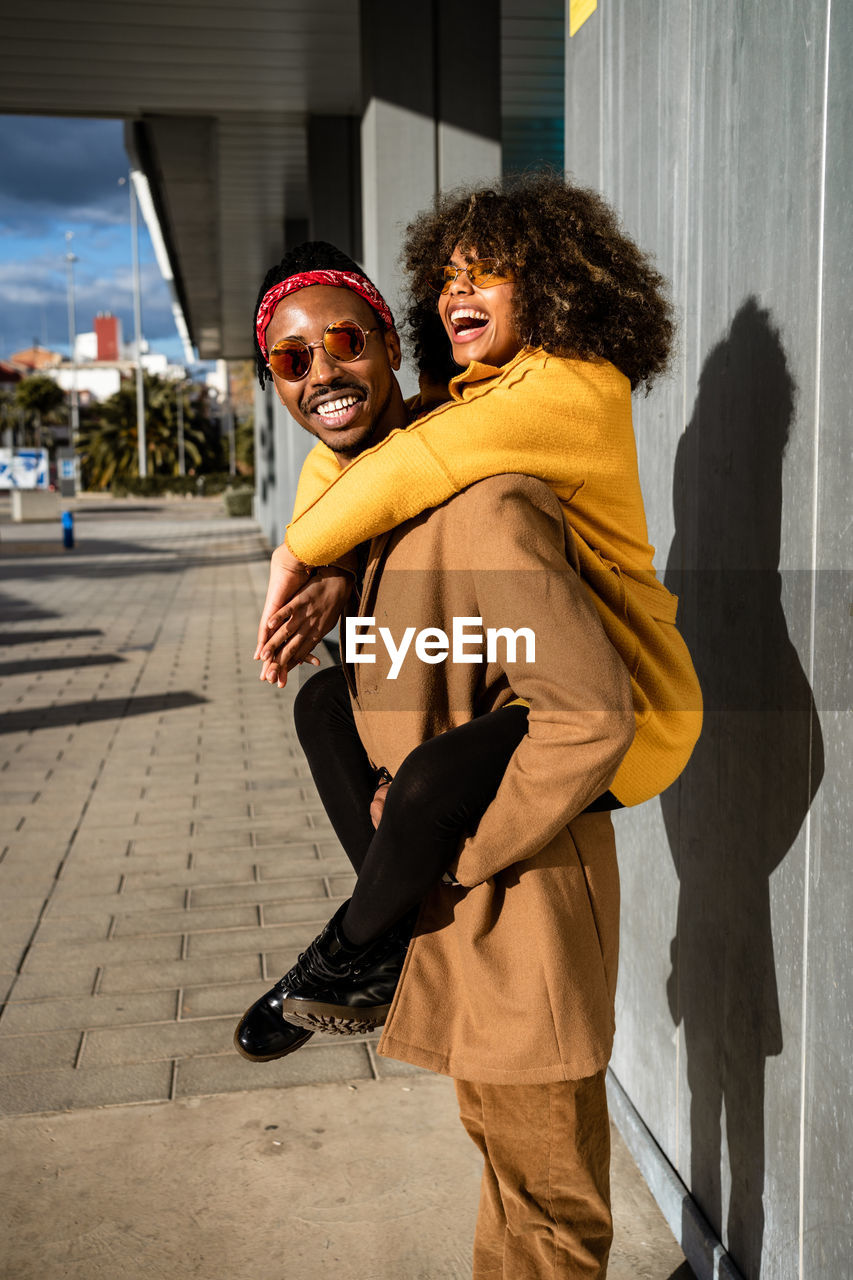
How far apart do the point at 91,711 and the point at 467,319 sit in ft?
23.9

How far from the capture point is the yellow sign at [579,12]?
2908 mm

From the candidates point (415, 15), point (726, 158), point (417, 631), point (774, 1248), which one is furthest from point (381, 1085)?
point (415, 15)

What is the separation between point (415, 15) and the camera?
6.44m

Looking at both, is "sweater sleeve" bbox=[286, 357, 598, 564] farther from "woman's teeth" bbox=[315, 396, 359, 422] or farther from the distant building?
the distant building

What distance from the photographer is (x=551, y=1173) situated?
5.76 ft

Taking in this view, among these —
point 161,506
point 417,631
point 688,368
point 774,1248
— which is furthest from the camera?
point 161,506

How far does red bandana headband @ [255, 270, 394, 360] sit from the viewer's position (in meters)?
1.86

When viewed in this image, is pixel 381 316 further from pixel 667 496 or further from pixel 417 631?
pixel 667 496

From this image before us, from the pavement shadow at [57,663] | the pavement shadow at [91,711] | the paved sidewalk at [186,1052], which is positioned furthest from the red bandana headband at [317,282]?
the pavement shadow at [57,663]

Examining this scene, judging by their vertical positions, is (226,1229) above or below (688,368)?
below

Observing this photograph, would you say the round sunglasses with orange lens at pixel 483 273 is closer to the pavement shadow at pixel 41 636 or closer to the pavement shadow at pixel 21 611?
the pavement shadow at pixel 41 636

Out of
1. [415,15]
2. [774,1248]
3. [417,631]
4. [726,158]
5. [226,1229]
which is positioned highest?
[415,15]

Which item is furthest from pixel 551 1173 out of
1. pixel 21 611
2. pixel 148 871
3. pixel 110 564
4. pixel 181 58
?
pixel 110 564

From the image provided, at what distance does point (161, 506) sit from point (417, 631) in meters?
53.0
